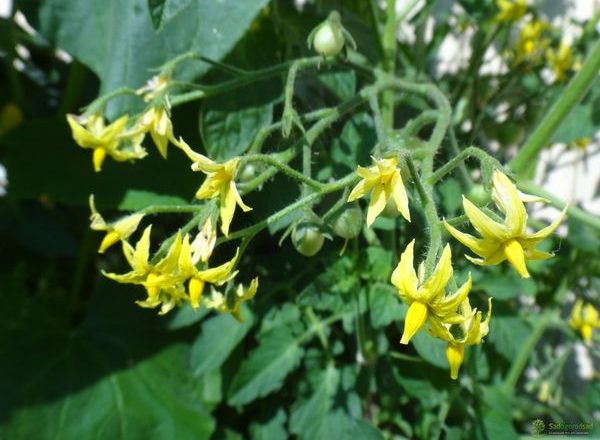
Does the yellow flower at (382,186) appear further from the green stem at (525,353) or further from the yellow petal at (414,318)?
the green stem at (525,353)

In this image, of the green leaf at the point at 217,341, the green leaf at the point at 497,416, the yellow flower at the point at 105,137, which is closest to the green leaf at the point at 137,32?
the yellow flower at the point at 105,137

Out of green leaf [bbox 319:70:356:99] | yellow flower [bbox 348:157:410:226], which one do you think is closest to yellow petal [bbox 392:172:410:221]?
yellow flower [bbox 348:157:410:226]

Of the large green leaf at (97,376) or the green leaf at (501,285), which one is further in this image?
the large green leaf at (97,376)

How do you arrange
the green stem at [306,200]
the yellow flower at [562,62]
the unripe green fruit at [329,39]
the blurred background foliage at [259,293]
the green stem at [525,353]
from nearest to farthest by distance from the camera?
the green stem at [306,200] → the unripe green fruit at [329,39] → the blurred background foliage at [259,293] → the green stem at [525,353] → the yellow flower at [562,62]

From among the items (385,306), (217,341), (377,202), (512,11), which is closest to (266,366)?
(217,341)

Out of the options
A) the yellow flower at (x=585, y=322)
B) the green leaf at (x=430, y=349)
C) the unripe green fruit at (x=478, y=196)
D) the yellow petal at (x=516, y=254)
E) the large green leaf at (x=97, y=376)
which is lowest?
the large green leaf at (x=97, y=376)

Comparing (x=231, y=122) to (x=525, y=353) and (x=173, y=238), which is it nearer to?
(x=173, y=238)

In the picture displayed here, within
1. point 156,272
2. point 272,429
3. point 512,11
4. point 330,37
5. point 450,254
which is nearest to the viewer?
point 450,254
